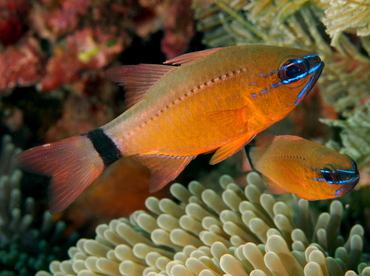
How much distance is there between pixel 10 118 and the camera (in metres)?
4.98

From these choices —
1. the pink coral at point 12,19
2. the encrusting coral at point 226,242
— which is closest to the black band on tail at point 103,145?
the encrusting coral at point 226,242

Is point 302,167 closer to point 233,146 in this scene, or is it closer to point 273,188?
point 273,188

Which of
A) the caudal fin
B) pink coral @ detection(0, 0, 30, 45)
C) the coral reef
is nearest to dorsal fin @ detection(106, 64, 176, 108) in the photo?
the caudal fin

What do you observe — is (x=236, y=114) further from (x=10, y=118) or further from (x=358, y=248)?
(x=10, y=118)

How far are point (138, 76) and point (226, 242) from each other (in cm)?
164

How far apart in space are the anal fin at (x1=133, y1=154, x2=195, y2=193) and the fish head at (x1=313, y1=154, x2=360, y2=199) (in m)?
0.86

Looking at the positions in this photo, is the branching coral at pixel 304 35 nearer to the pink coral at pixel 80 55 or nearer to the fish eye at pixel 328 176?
the pink coral at pixel 80 55

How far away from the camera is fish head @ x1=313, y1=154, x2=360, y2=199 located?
2070mm

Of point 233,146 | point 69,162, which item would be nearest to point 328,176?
→ point 233,146

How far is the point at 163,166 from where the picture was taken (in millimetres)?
2156

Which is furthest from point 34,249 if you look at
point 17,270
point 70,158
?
point 70,158

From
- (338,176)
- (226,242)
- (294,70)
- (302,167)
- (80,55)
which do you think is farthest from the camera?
(80,55)

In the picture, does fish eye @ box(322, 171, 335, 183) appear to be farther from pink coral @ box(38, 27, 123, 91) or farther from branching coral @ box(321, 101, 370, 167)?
pink coral @ box(38, 27, 123, 91)

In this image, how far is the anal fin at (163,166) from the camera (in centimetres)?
210
